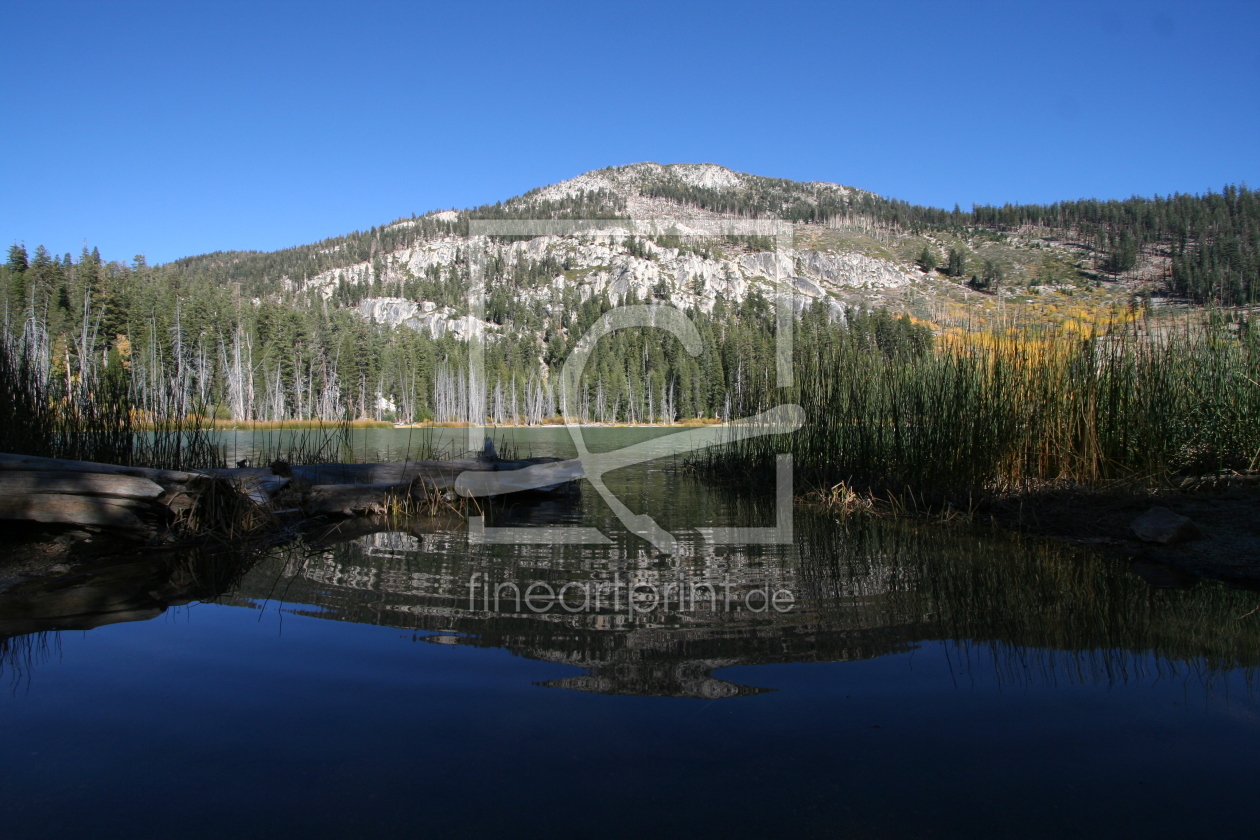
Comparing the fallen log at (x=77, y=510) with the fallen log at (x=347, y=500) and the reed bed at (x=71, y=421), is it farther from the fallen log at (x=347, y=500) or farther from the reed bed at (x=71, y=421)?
the fallen log at (x=347, y=500)

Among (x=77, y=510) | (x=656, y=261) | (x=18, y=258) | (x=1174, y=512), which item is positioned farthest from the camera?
(x=656, y=261)

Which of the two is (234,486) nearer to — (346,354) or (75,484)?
(75,484)

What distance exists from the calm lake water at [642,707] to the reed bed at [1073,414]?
206cm

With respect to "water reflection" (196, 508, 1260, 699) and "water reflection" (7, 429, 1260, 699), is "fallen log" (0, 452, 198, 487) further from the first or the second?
"water reflection" (196, 508, 1260, 699)

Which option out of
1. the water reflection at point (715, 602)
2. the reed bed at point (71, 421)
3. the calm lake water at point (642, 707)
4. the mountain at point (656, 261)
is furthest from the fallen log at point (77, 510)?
the mountain at point (656, 261)

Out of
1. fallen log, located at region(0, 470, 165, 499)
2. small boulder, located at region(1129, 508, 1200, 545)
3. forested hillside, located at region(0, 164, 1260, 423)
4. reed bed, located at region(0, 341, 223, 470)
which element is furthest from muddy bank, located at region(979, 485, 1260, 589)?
reed bed, located at region(0, 341, 223, 470)

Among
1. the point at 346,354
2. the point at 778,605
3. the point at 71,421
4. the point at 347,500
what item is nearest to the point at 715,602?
the point at 778,605

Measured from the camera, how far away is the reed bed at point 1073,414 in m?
5.52

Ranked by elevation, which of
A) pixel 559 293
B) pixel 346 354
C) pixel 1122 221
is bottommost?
pixel 346 354

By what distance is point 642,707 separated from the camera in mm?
2199

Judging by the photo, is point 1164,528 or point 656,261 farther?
point 656,261

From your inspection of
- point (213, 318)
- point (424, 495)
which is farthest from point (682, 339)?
point (424, 495)

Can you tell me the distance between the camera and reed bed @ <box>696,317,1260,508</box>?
18.1 feet

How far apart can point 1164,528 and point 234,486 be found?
668 cm
